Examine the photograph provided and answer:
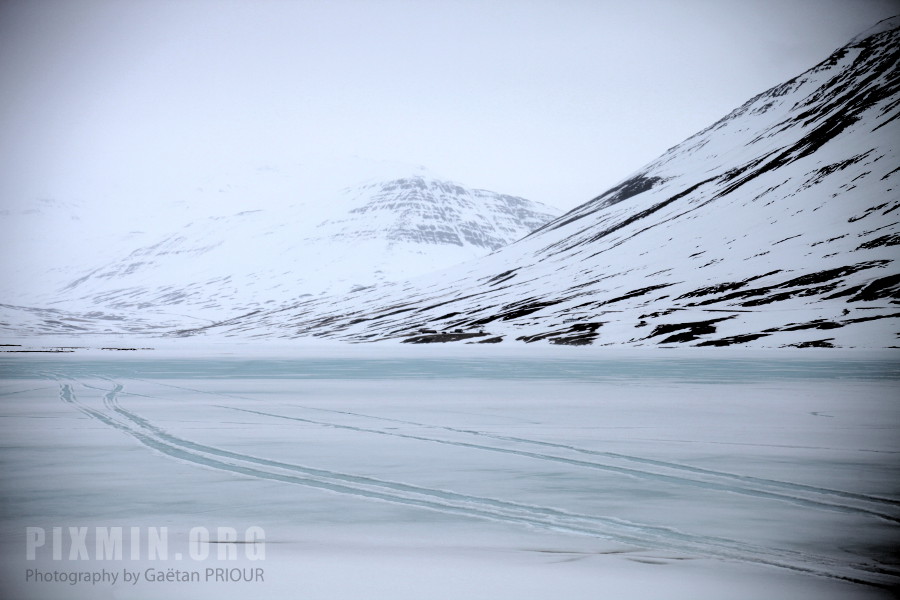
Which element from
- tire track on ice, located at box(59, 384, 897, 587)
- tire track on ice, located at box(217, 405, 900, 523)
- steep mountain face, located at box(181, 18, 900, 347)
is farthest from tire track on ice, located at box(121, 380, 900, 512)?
steep mountain face, located at box(181, 18, 900, 347)

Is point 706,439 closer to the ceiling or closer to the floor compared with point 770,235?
closer to the floor

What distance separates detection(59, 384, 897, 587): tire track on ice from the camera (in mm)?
8914

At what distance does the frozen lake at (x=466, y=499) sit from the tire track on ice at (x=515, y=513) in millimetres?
41

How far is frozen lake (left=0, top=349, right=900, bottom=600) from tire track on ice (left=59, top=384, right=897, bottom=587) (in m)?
0.04

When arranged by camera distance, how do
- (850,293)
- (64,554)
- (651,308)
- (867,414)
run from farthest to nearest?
(651,308)
(850,293)
(867,414)
(64,554)

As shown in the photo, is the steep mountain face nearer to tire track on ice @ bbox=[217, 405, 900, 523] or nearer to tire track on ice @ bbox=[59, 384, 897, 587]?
tire track on ice @ bbox=[217, 405, 900, 523]

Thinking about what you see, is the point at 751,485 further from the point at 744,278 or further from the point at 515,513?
the point at 744,278

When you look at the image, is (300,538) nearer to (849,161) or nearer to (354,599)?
(354,599)

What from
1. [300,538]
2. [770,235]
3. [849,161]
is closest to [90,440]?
[300,538]

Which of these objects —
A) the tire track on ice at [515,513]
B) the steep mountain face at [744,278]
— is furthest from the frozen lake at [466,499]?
the steep mountain face at [744,278]

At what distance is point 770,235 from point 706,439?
6111 inches

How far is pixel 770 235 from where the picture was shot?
16338 centimetres

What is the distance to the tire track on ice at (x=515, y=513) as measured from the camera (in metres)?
8.91

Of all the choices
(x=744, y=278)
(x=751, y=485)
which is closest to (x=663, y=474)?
(x=751, y=485)
